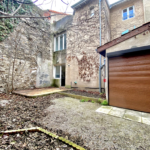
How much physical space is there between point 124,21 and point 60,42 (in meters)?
5.97

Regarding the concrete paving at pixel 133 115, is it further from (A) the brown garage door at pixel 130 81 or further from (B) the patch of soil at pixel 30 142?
(B) the patch of soil at pixel 30 142

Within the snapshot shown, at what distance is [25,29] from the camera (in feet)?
18.9

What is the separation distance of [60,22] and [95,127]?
8952 millimetres

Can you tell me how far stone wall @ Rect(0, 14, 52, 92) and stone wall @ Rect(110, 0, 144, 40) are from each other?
20.2ft

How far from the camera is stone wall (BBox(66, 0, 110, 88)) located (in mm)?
5609

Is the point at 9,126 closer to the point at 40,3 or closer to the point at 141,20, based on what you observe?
the point at 40,3

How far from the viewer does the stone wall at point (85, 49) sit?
221 inches

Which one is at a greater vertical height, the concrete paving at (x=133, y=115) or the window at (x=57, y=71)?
the window at (x=57, y=71)

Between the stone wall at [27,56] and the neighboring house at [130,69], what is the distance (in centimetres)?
520

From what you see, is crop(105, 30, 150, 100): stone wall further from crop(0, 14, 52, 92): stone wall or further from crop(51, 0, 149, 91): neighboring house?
crop(0, 14, 52, 92): stone wall

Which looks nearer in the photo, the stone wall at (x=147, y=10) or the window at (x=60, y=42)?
the stone wall at (x=147, y=10)

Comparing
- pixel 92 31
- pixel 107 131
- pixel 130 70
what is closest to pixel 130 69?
pixel 130 70

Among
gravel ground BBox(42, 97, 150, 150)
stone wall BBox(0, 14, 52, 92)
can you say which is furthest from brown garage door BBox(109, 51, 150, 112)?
stone wall BBox(0, 14, 52, 92)

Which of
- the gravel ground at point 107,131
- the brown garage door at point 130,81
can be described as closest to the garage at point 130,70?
the brown garage door at point 130,81
